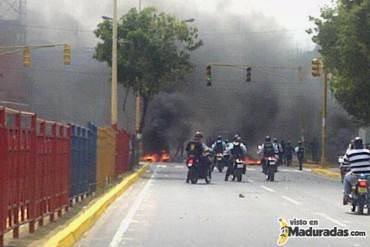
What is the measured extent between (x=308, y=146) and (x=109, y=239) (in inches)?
2433

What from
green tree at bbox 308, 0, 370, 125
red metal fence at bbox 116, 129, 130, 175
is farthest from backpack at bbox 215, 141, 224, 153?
green tree at bbox 308, 0, 370, 125

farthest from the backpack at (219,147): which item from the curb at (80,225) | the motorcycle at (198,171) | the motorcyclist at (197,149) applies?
the curb at (80,225)

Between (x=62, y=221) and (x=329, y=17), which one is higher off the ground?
(x=329, y=17)

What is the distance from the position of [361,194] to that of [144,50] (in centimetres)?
2591

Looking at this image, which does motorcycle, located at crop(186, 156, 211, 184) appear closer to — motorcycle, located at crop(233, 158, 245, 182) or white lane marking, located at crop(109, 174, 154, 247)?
motorcycle, located at crop(233, 158, 245, 182)

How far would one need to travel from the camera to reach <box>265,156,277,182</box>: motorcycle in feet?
123

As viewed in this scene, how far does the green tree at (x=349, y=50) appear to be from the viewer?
1604 inches

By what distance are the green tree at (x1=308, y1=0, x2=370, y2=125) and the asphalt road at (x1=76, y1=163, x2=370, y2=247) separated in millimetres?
10818

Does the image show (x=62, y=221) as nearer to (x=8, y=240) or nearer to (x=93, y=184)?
(x=8, y=240)

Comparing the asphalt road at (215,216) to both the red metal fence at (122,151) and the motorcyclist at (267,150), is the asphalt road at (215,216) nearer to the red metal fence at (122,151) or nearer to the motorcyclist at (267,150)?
the red metal fence at (122,151)

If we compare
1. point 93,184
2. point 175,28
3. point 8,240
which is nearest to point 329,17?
point 175,28

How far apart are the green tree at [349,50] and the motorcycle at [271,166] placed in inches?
256

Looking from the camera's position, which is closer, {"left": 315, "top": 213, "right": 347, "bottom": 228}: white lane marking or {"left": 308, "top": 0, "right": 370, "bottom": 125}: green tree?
{"left": 315, "top": 213, "right": 347, "bottom": 228}: white lane marking

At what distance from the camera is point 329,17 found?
49656 millimetres
